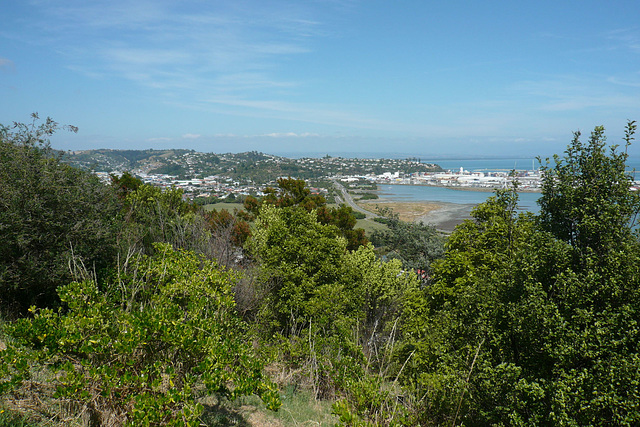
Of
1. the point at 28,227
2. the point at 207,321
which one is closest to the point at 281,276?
the point at 28,227

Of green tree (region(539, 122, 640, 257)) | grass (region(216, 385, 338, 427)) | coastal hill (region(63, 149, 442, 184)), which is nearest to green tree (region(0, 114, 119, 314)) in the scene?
grass (region(216, 385, 338, 427))

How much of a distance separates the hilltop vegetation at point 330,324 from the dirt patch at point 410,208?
56002mm

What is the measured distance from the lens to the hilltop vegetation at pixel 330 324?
387cm

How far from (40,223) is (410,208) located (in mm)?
71014

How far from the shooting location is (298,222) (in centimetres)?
1545

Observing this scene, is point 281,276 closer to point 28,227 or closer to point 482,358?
point 28,227

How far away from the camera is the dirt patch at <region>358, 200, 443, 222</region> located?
67475mm

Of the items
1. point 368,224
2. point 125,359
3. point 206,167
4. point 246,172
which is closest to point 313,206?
point 125,359

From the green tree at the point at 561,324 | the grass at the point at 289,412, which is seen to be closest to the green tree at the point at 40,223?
the grass at the point at 289,412

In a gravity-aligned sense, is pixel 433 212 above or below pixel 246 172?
below

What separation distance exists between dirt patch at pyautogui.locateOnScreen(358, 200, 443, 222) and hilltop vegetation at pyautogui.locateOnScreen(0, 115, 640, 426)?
184 feet

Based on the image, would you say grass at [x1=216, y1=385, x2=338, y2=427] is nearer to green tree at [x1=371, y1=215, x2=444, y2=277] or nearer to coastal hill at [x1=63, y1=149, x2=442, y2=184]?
green tree at [x1=371, y1=215, x2=444, y2=277]

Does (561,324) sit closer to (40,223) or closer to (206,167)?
(40,223)

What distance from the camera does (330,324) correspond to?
12.5 m
